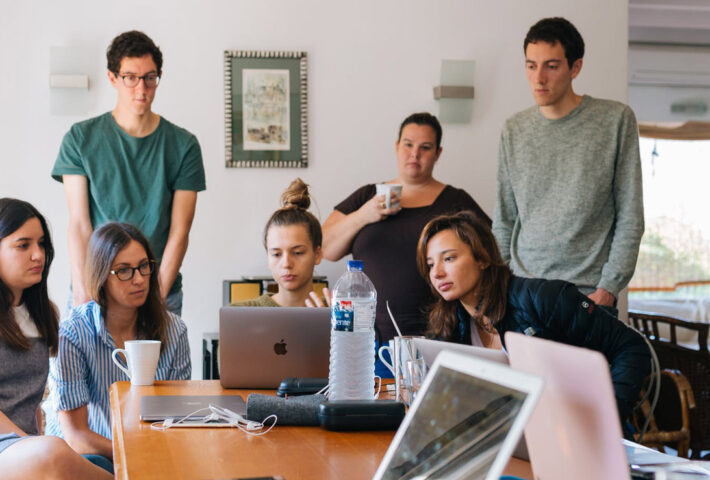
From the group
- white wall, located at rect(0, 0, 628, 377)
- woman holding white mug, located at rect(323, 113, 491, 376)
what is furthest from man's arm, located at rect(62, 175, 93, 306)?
woman holding white mug, located at rect(323, 113, 491, 376)

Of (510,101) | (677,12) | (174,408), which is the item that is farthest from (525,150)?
(677,12)

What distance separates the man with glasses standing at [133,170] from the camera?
2.91 metres

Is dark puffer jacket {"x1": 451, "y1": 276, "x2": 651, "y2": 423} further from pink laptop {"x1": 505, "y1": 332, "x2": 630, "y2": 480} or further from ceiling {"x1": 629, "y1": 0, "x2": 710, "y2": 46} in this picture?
ceiling {"x1": 629, "y1": 0, "x2": 710, "y2": 46}

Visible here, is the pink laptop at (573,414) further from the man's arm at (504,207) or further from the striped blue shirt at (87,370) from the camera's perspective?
the man's arm at (504,207)

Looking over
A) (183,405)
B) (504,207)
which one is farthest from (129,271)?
(504,207)

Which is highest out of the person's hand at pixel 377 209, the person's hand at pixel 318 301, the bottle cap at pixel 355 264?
the person's hand at pixel 377 209

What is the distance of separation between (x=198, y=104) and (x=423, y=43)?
118cm

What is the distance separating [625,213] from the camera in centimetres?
269

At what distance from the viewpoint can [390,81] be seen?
392 cm

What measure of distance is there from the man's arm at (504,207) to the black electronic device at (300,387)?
1.46 metres

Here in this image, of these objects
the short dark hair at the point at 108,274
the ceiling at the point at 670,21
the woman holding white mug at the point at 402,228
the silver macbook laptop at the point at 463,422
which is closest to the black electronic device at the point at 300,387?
the short dark hair at the point at 108,274

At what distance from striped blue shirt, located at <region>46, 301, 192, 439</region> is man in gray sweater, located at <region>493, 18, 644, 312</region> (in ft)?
4.63

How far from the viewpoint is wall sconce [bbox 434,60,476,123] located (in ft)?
12.9

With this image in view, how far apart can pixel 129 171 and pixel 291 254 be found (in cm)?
85
